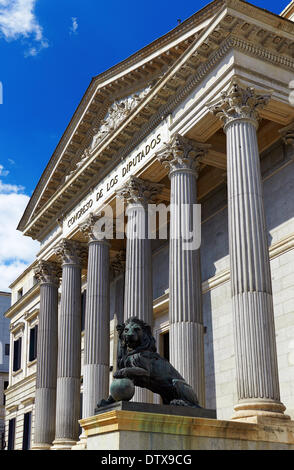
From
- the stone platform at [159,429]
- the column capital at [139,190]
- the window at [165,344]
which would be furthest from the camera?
the window at [165,344]

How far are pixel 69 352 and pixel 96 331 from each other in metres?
2.88

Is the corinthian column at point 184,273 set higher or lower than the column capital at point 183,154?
lower

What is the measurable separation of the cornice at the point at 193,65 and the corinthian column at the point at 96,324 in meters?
3.25

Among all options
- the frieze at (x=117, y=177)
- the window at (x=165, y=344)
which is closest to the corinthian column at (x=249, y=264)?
the frieze at (x=117, y=177)

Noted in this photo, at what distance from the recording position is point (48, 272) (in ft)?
107

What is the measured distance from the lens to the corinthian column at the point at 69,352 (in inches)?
1064

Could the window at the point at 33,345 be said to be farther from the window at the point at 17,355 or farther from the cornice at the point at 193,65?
the cornice at the point at 193,65

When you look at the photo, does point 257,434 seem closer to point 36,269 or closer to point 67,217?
point 67,217

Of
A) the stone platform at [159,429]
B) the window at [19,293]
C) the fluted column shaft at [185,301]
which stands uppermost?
the window at [19,293]

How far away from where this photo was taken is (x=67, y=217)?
30594 mm

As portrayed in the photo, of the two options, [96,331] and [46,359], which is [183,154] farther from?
[46,359]

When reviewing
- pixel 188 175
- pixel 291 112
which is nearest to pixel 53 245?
pixel 188 175

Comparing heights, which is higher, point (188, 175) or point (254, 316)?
point (188, 175)
